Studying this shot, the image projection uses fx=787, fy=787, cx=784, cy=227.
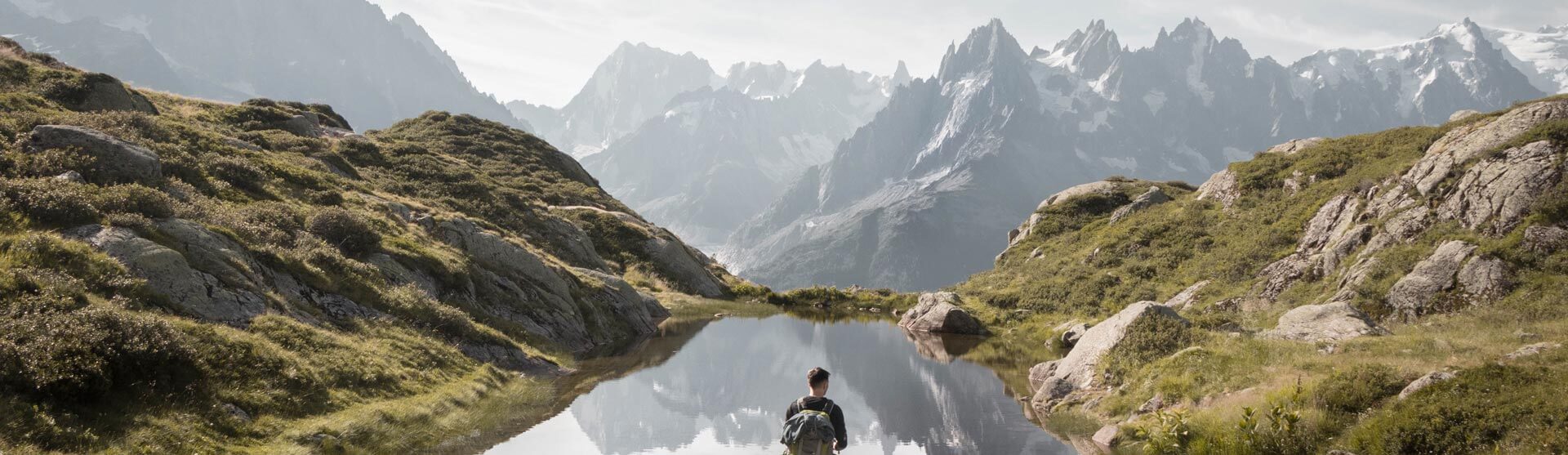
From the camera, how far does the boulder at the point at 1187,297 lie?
148 ft

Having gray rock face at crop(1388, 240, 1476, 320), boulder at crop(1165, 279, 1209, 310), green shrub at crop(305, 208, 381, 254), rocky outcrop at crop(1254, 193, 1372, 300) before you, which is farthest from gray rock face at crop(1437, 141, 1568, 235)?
green shrub at crop(305, 208, 381, 254)

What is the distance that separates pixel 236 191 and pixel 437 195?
2736 centimetres

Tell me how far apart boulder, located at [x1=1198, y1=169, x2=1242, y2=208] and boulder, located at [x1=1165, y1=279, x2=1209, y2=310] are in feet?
51.9

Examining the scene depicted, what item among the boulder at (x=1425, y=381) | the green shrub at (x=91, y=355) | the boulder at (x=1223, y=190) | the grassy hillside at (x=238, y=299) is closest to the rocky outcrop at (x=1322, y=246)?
the boulder at (x=1223, y=190)

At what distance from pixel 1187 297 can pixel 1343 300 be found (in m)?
14.2

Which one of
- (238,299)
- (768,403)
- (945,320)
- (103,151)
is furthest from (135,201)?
(945,320)

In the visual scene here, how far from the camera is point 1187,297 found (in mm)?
46219

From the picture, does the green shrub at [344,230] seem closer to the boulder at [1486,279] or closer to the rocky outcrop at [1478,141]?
the boulder at [1486,279]

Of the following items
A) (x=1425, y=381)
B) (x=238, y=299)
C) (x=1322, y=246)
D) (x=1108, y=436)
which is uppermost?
(x=1322, y=246)

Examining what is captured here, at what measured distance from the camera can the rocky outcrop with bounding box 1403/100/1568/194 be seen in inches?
1393

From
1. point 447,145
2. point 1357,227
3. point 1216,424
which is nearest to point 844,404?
point 1216,424

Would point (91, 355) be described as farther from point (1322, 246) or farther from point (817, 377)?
point (1322, 246)

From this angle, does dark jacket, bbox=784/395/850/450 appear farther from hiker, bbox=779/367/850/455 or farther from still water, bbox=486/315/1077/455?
still water, bbox=486/315/1077/455

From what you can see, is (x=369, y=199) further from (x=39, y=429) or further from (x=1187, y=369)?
(x=1187, y=369)
